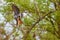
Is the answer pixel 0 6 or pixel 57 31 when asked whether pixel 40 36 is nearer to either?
pixel 57 31

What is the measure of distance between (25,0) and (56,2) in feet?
2.15

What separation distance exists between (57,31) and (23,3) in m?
0.98

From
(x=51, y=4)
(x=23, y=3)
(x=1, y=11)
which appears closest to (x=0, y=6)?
(x=1, y=11)

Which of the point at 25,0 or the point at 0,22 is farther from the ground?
the point at 25,0

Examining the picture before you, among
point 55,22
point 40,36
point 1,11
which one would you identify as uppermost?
point 1,11

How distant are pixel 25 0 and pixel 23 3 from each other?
7cm

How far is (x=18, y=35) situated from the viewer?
15.2ft

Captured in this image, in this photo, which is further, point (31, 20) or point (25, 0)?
point (31, 20)

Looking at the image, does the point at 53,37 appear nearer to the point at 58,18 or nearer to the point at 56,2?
the point at 58,18

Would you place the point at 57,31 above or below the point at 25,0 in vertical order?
below

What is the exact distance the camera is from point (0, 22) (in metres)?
4.82

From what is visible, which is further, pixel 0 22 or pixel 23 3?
pixel 0 22

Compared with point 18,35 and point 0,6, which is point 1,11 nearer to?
point 0,6

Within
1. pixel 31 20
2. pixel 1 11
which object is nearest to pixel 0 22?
pixel 1 11
